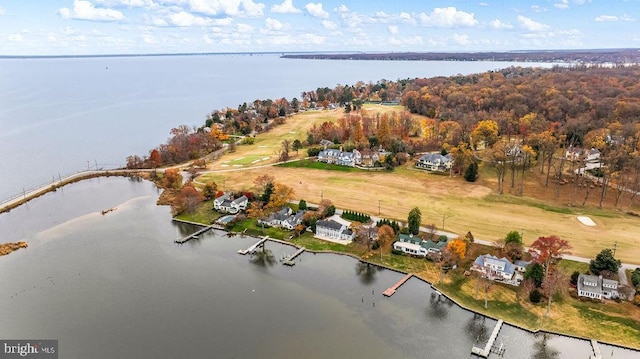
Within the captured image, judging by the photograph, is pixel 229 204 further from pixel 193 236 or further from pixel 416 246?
pixel 416 246

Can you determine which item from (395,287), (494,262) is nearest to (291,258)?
(395,287)

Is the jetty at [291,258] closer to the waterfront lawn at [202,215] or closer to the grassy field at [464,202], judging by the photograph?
the grassy field at [464,202]

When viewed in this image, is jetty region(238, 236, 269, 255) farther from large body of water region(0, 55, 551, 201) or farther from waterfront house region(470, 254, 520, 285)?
large body of water region(0, 55, 551, 201)

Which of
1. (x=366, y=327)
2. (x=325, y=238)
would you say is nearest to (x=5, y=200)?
(x=325, y=238)

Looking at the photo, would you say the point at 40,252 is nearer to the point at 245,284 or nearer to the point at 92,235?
the point at 92,235

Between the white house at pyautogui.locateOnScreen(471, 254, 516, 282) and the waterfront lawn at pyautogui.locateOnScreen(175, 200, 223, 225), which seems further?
the waterfront lawn at pyautogui.locateOnScreen(175, 200, 223, 225)

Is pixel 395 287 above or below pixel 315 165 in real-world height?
below

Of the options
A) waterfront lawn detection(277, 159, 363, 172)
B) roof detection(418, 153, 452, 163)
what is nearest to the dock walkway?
roof detection(418, 153, 452, 163)
